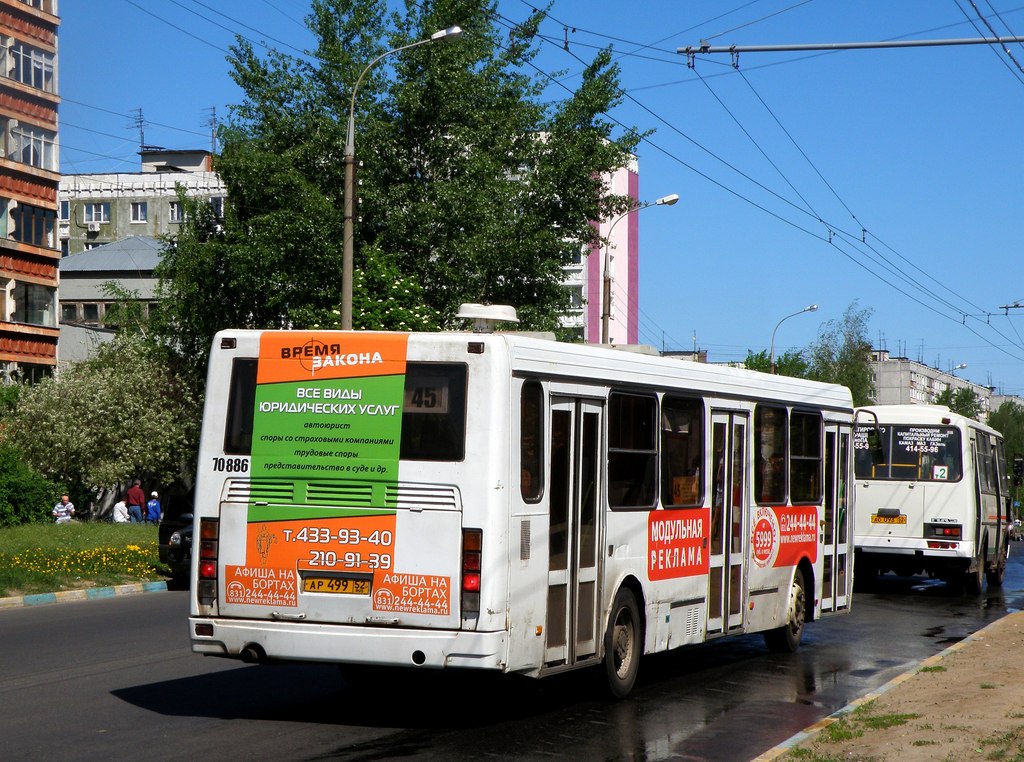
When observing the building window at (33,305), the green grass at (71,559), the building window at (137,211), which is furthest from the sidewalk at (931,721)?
the building window at (137,211)

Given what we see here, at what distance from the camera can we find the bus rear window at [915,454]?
25.2m

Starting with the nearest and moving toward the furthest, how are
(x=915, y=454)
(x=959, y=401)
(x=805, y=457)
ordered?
(x=805, y=457) < (x=915, y=454) < (x=959, y=401)

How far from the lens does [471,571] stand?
9.16m

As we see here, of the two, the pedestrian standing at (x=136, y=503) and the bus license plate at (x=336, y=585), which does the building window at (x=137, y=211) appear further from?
the bus license plate at (x=336, y=585)

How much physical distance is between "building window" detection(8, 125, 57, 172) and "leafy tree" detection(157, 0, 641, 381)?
1560cm

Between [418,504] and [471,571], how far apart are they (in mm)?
580

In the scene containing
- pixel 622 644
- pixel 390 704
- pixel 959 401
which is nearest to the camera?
pixel 390 704

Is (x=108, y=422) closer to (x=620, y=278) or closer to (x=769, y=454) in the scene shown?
(x=769, y=454)

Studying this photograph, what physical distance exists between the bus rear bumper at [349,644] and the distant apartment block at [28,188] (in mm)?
43712

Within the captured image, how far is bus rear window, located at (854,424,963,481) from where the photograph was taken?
25156 mm

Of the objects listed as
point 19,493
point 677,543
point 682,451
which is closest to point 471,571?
point 677,543

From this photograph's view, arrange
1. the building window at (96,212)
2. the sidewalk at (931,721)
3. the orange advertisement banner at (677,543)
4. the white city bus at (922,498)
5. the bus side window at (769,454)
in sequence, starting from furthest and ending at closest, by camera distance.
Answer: the building window at (96,212) → the white city bus at (922,498) → the bus side window at (769,454) → the orange advertisement banner at (677,543) → the sidewalk at (931,721)

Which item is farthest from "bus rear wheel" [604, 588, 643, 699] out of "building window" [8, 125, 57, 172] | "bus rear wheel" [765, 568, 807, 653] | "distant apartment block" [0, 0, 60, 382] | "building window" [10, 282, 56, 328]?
"building window" [8, 125, 57, 172]

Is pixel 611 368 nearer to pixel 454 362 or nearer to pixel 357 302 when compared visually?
pixel 454 362
